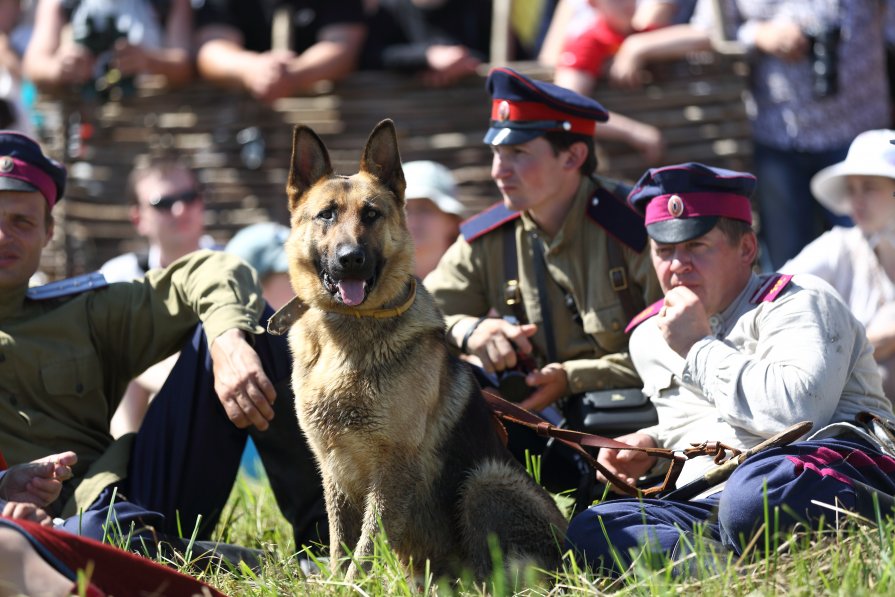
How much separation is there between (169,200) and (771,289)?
12.2 feet

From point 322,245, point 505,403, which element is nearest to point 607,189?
point 505,403

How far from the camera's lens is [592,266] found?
15.5 feet

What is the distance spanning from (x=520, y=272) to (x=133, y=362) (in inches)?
64.7

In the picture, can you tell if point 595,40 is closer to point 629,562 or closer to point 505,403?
point 505,403

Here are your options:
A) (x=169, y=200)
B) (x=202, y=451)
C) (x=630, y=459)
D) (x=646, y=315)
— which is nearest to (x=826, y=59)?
(x=646, y=315)

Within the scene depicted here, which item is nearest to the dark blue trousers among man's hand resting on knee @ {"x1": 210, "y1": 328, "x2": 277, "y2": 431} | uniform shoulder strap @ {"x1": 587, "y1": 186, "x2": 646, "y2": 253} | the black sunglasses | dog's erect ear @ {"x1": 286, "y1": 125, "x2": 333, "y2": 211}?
man's hand resting on knee @ {"x1": 210, "y1": 328, "x2": 277, "y2": 431}

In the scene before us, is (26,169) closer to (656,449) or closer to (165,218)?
(165,218)

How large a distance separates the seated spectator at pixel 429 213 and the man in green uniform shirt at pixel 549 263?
98cm

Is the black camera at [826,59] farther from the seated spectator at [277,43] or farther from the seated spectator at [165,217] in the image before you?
the seated spectator at [165,217]

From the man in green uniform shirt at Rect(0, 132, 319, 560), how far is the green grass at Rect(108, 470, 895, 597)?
0.53 metres

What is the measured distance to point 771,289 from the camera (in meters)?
3.71

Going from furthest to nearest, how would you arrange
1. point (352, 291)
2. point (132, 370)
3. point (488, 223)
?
point (488, 223), point (132, 370), point (352, 291)

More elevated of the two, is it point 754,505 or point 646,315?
point 646,315

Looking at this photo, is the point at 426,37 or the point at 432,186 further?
the point at 426,37
